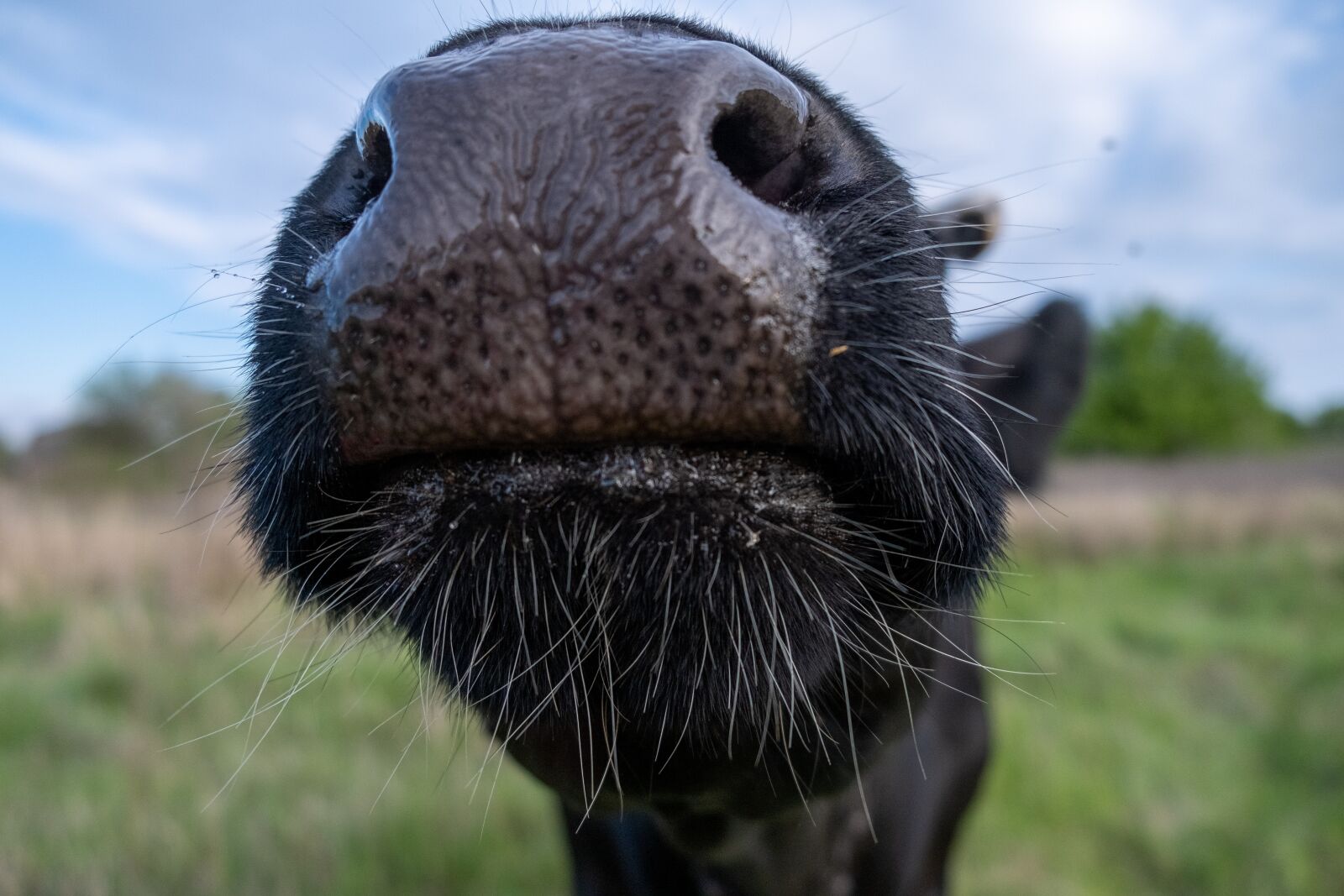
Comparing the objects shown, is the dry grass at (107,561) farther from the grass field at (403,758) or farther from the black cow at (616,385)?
the black cow at (616,385)

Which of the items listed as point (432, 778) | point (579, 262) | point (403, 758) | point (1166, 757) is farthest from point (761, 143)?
point (1166, 757)

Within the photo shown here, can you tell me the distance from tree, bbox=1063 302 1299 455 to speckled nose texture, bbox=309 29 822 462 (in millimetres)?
32428

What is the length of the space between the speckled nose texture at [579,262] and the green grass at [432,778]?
3.52 feet

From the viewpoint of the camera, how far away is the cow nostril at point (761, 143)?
2.53 ft

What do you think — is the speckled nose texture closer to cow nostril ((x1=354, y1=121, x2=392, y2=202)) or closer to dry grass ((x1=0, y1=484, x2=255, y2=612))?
cow nostril ((x1=354, y1=121, x2=392, y2=202))

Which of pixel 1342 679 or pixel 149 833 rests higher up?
pixel 1342 679

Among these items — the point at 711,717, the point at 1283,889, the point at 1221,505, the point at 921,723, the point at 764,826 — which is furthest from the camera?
the point at 1221,505

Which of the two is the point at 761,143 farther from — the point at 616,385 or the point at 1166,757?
the point at 1166,757

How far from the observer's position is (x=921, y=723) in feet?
6.34

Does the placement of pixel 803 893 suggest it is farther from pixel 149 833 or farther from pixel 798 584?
pixel 149 833

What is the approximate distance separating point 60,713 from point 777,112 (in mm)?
4129

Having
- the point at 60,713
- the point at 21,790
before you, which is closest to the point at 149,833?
the point at 21,790

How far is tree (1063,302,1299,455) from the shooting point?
32281 millimetres

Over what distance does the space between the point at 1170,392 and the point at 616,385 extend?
37360 mm
